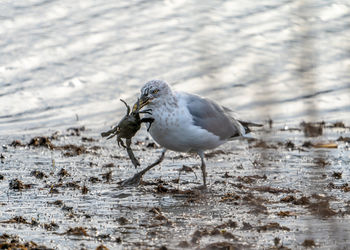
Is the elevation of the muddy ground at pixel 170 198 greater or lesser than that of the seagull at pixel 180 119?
lesser

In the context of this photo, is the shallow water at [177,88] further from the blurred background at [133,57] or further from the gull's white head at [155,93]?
the gull's white head at [155,93]

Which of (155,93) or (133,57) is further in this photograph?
(133,57)

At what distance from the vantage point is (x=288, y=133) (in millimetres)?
10719

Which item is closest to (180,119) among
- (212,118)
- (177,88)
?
(212,118)

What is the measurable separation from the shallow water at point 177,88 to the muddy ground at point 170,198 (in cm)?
2

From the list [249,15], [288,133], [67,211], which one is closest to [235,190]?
[67,211]

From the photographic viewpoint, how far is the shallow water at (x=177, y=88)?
16.2 feet

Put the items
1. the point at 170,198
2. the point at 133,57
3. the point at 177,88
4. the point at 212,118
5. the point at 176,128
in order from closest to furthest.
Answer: the point at 170,198
the point at 176,128
the point at 212,118
the point at 177,88
the point at 133,57

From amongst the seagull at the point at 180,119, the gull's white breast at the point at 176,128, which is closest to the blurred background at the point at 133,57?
the seagull at the point at 180,119

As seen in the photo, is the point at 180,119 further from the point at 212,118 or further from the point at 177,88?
the point at 177,88

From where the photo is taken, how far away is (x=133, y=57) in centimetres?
1438

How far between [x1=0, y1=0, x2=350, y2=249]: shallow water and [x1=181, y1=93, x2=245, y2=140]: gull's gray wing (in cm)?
36

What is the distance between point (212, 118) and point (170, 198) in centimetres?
138

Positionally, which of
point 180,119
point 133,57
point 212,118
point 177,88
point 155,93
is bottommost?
point 177,88
